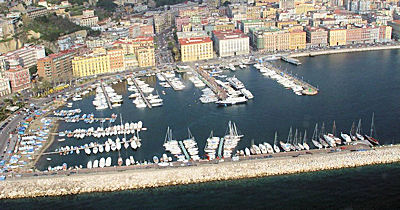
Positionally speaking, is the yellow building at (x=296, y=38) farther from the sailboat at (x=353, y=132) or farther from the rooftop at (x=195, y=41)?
the sailboat at (x=353, y=132)

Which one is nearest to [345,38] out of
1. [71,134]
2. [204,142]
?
[204,142]

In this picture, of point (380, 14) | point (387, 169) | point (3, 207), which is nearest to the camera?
point (3, 207)

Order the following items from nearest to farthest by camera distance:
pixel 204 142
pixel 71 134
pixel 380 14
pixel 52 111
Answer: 1. pixel 204 142
2. pixel 71 134
3. pixel 52 111
4. pixel 380 14

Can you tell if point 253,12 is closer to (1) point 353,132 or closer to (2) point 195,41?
(2) point 195,41

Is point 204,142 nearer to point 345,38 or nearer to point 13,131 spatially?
point 13,131

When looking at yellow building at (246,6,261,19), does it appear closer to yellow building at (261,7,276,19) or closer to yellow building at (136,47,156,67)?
yellow building at (261,7,276,19)

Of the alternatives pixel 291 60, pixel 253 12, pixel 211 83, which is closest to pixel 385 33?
Answer: pixel 291 60
